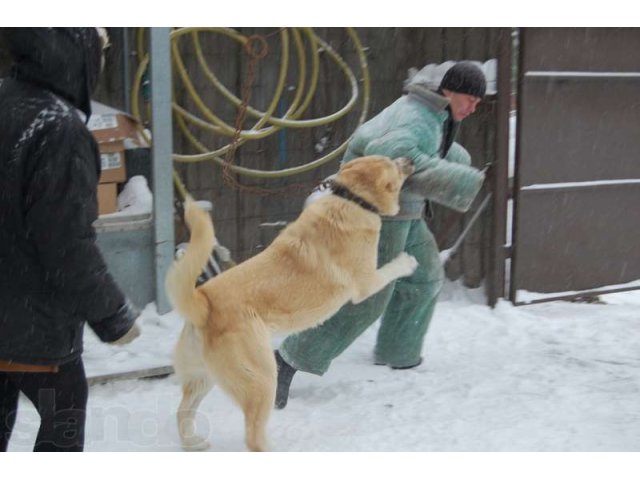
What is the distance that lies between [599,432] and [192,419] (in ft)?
6.17

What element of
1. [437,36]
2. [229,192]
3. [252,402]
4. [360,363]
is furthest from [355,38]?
[252,402]


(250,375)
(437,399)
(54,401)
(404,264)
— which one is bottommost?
(437,399)

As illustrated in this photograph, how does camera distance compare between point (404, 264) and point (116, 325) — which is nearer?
point (116, 325)

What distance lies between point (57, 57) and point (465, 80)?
2.37 m

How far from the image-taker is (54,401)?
242 centimetres

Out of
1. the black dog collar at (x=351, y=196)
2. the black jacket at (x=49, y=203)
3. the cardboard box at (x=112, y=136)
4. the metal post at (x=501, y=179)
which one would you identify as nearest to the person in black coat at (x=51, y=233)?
the black jacket at (x=49, y=203)

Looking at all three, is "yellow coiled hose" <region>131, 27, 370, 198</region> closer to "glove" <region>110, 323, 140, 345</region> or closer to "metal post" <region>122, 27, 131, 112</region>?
"metal post" <region>122, 27, 131, 112</region>

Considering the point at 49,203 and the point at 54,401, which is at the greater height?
the point at 49,203

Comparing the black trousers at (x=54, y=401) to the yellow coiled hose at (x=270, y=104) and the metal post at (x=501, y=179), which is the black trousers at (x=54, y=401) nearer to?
the yellow coiled hose at (x=270, y=104)

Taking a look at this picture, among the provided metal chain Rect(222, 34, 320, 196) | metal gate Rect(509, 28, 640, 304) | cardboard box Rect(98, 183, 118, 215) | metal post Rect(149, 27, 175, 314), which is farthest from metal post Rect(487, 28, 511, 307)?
cardboard box Rect(98, 183, 118, 215)

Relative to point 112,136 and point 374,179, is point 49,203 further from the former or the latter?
point 112,136

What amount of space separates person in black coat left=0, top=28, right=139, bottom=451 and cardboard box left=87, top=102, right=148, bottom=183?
7.70 ft

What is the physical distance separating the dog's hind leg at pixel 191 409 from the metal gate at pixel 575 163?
9.99 ft

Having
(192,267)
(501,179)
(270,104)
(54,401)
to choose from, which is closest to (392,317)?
(501,179)
